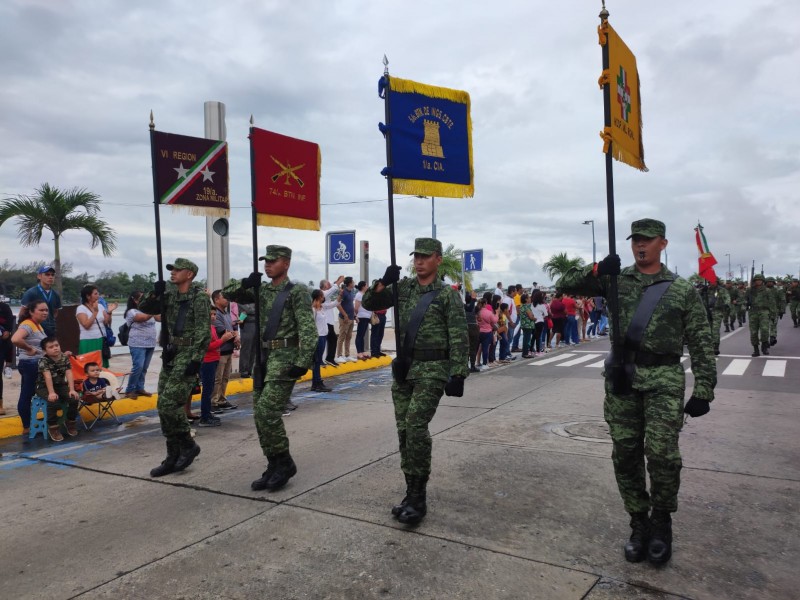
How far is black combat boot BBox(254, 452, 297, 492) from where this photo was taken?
190 inches

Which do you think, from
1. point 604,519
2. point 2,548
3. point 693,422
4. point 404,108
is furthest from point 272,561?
point 693,422

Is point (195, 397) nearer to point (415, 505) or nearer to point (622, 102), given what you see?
point (415, 505)

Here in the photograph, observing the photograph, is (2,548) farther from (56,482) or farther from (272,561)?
(272,561)

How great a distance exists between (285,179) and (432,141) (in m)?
1.94

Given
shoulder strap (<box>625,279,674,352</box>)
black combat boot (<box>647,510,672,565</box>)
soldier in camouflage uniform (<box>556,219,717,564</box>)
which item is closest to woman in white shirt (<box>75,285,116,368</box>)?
soldier in camouflage uniform (<box>556,219,717,564</box>)

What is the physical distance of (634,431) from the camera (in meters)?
3.62

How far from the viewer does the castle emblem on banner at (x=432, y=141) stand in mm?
5776

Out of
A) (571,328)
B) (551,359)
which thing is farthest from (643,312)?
(571,328)

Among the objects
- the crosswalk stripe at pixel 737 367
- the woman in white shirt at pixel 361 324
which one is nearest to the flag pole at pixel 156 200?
the woman in white shirt at pixel 361 324

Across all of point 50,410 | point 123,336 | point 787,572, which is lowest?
point 787,572

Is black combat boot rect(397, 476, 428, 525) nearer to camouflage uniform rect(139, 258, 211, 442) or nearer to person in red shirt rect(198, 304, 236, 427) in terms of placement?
camouflage uniform rect(139, 258, 211, 442)

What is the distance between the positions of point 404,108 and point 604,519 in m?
3.79

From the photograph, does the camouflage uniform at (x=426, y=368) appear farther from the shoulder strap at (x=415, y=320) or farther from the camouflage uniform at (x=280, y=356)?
the camouflage uniform at (x=280, y=356)

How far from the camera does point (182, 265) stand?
5.86 meters
